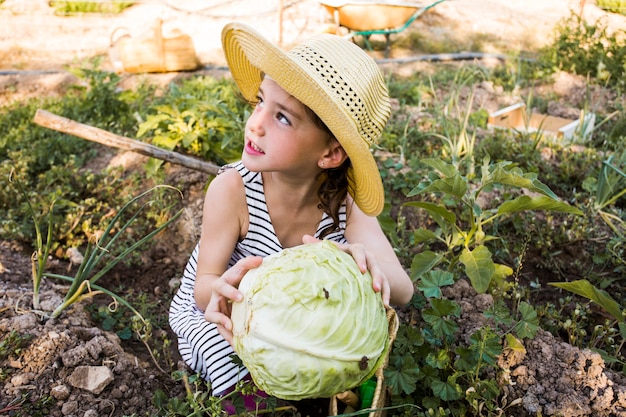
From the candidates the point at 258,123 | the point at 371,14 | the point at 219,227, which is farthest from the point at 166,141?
the point at 371,14

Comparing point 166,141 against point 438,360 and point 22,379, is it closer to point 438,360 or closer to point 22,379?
point 22,379

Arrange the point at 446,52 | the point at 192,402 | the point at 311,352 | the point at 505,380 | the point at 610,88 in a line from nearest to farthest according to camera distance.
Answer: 1. the point at 311,352
2. the point at 192,402
3. the point at 505,380
4. the point at 610,88
5. the point at 446,52

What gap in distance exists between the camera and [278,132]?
6.72 feet

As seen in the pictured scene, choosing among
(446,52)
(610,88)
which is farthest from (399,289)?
(446,52)

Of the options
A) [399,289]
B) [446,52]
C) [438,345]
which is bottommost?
[446,52]

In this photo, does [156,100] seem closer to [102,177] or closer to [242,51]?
[102,177]

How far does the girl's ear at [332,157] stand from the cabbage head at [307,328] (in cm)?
50

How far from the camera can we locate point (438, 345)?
2.33m

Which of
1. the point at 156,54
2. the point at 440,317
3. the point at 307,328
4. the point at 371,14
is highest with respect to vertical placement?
the point at 307,328

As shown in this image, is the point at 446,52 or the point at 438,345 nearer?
the point at 438,345

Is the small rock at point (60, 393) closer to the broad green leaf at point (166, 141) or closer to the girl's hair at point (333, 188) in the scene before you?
the girl's hair at point (333, 188)

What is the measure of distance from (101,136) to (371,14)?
5.29 meters

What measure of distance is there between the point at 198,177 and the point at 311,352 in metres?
2.34

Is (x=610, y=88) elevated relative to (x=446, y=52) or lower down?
elevated
